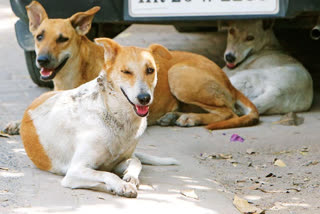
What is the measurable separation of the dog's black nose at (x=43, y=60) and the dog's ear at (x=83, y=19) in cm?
44

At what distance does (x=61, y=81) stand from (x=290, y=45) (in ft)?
13.8

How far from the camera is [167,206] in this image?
379cm

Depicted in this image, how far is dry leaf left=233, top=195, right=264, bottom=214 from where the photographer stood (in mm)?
3950

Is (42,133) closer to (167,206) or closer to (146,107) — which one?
(146,107)

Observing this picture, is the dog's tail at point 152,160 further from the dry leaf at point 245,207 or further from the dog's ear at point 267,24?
the dog's ear at point 267,24

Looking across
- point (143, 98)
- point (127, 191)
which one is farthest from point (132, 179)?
point (143, 98)

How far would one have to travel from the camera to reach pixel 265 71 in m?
6.79

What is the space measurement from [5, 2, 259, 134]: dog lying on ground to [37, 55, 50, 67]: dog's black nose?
170 millimetres

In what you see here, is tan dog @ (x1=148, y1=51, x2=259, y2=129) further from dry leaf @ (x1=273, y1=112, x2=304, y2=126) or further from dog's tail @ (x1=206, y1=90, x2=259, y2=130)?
dry leaf @ (x1=273, y1=112, x2=304, y2=126)

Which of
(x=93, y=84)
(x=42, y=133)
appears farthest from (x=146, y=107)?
(x=42, y=133)

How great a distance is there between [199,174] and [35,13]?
2.02 m

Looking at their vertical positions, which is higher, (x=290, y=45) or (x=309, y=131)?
(x=309, y=131)

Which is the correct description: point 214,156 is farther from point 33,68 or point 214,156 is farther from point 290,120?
point 33,68

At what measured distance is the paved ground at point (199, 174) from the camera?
3734 millimetres
